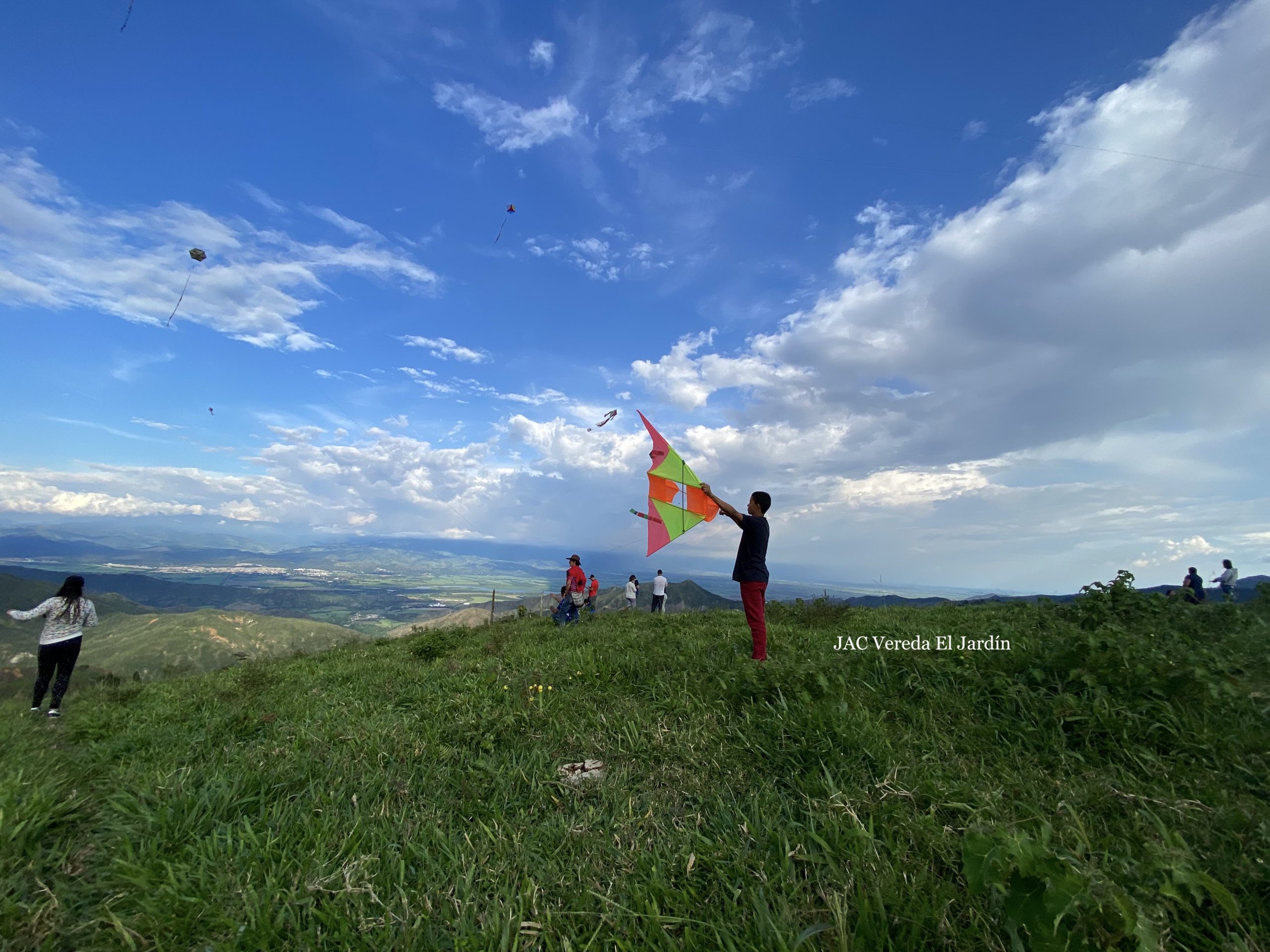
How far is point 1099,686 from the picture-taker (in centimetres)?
457

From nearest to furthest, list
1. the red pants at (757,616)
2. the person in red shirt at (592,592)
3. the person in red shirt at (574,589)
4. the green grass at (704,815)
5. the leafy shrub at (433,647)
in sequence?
the green grass at (704,815) → the red pants at (757,616) → the leafy shrub at (433,647) → the person in red shirt at (574,589) → the person in red shirt at (592,592)

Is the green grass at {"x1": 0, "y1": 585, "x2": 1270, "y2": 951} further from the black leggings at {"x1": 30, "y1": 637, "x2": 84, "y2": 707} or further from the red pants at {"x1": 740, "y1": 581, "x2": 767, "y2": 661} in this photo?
the black leggings at {"x1": 30, "y1": 637, "x2": 84, "y2": 707}

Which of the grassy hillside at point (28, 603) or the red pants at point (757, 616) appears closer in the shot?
the red pants at point (757, 616)

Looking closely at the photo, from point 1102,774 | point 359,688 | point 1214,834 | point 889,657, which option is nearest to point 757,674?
point 889,657

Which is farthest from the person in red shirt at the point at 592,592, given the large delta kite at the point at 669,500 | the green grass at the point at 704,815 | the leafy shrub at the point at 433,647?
the green grass at the point at 704,815

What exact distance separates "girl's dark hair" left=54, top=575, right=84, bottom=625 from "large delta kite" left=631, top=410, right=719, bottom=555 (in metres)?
9.80

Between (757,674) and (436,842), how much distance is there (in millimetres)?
3428

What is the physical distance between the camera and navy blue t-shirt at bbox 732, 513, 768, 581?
7.53 metres

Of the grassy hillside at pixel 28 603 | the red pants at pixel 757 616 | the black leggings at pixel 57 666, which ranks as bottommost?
the grassy hillside at pixel 28 603

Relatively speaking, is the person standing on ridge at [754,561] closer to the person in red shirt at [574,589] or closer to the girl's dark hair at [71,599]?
the person in red shirt at [574,589]

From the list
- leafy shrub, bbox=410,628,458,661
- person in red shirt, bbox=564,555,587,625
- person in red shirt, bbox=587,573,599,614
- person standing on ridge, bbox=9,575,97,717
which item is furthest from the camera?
person in red shirt, bbox=587,573,599,614

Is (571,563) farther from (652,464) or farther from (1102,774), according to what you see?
(1102,774)

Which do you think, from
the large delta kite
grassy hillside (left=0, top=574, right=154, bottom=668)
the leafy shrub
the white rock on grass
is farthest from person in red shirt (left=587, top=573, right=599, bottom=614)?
grassy hillside (left=0, top=574, right=154, bottom=668)

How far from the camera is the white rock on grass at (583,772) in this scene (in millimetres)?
4262
